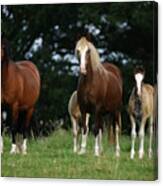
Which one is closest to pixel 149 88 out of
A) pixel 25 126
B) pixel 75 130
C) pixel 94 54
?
pixel 94 54

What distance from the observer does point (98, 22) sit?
383 centimetres

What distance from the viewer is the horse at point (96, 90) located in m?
A: 3.83

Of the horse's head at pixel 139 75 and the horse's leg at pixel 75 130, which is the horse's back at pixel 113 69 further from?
the horse's leg at pixel 75 130

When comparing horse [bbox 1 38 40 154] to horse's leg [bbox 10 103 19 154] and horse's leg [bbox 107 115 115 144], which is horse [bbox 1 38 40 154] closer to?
horse's leg [bbox 10 103 19 154]

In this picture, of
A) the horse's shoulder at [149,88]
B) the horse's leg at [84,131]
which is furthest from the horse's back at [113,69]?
the horse's leg at [84,131]

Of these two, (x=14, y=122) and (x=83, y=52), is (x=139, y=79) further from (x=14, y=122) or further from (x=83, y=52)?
(x=14, y=122)

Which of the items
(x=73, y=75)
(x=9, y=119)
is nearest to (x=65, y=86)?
(x=73, y=75)

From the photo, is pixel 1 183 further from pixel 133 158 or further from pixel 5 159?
pixel 133 158

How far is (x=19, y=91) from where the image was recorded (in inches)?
157

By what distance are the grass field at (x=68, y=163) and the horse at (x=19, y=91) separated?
0.07 metres

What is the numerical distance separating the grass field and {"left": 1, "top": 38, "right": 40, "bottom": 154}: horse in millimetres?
66

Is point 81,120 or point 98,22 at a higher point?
point 98,22

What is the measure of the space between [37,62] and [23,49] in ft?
0.32

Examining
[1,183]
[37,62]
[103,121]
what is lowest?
[1,183]
